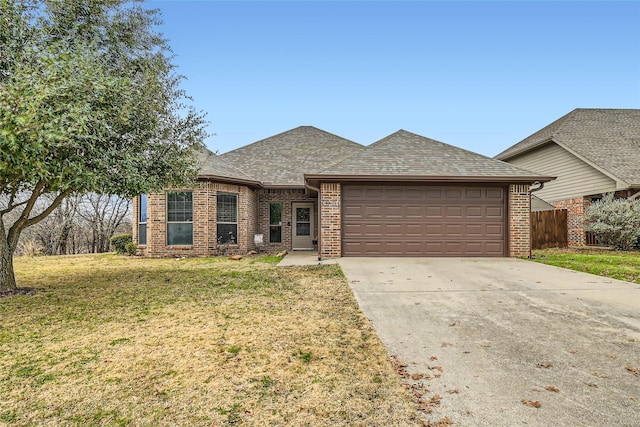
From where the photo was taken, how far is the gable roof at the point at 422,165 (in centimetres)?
993

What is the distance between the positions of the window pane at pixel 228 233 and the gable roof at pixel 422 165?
166 inches

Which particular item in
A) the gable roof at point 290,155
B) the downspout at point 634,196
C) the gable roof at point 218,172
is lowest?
the downspout at point 634,196

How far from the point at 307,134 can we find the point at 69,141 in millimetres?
14097

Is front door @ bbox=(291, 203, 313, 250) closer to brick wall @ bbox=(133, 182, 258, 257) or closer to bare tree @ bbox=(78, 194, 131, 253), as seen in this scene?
brick wall @ bbox=(133, 182, 258, 257)

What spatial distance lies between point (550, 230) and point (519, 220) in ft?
19.8

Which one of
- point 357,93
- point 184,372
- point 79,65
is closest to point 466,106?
point 357,93

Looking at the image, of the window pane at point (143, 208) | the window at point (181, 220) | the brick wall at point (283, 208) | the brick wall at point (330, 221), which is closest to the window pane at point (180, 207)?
the window at point (181, 220)

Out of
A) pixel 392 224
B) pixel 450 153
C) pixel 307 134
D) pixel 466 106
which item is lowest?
pixel 392 224

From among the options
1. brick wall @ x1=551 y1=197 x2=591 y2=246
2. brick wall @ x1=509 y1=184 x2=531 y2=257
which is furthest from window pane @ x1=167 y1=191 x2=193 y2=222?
brick wall @ x1=551 y1=197 x2=591 y2=246

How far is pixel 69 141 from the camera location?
14.7 ft

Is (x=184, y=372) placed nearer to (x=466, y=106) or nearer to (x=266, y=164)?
(x=266, y=164)

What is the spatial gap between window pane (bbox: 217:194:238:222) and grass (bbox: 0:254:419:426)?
6320 millimetres

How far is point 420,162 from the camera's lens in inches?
425

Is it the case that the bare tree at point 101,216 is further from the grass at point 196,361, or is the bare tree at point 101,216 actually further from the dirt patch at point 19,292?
the grass at point 196,361
